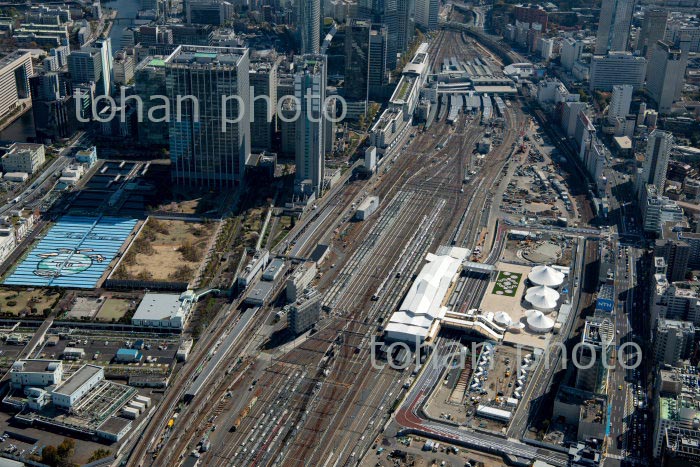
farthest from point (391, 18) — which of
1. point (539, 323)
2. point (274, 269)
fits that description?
point (539, 323)

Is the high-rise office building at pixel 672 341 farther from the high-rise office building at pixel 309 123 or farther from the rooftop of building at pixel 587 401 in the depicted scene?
the high-rise office building at pixel 309 123

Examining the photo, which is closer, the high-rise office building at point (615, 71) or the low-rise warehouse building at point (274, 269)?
the low-rise warehouse building at point (274, 269)

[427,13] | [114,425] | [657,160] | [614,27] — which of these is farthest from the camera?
[427,13]

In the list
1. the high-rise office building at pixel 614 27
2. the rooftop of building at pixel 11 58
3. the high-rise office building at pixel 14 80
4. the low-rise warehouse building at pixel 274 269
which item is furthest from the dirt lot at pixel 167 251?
the high-rise office building at pixel 614 27

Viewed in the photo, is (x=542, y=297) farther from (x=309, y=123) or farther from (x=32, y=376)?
(x=32, y=376)

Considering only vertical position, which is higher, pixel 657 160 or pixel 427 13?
pixel 427 13
